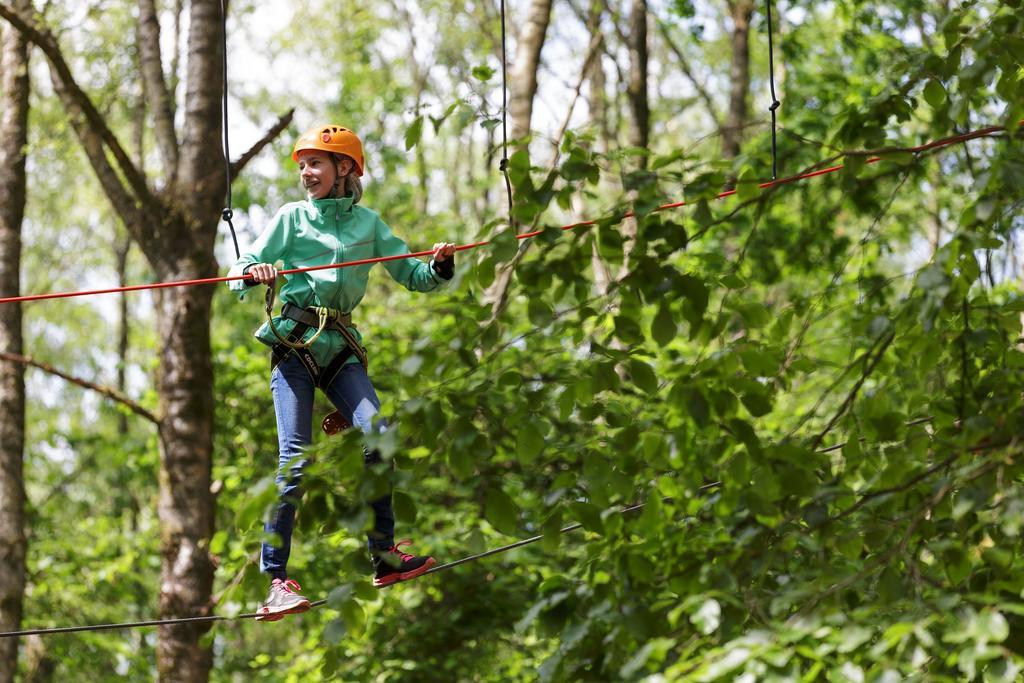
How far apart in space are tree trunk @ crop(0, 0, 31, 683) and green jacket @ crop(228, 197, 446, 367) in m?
4.72

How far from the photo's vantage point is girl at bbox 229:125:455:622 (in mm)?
3957

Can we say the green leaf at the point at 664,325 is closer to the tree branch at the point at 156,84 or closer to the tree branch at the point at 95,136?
the tree branch at the point at 95,136

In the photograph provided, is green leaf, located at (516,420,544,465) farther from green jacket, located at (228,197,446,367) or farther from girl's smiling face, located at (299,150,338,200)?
girl's smiling face, located at (299,150,338,200)

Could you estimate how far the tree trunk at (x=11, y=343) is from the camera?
8.16 metres

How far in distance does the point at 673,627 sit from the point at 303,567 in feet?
22.9

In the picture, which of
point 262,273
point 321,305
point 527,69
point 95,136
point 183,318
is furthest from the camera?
point 527,69

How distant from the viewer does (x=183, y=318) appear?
674cm

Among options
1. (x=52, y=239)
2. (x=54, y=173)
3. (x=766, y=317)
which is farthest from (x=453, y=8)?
(x=766, y=317)

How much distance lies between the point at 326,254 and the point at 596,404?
125 cm

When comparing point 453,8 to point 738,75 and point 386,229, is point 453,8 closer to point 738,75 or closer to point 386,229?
point 738,75

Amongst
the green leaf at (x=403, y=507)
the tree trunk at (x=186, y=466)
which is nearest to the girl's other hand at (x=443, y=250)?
the green leaf at (x=403, y=507)

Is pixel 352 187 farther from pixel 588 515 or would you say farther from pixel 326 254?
pixel 588 515

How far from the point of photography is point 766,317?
114 inches

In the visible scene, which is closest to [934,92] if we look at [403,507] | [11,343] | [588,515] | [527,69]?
[588,515]
